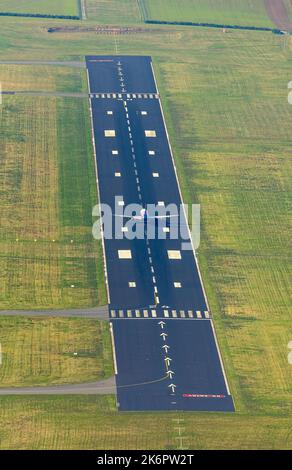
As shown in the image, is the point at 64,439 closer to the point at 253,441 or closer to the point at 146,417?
the point at 146,417

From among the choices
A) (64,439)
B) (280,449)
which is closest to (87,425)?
(64,439)

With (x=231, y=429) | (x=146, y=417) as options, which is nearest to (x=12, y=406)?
(x=146, y=417)

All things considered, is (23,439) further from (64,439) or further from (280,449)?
(280,449)
